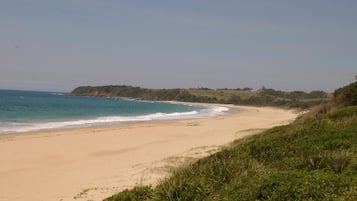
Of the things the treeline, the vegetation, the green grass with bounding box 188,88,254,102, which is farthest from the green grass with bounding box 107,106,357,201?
the green grass with bounding box 188,88,254,102

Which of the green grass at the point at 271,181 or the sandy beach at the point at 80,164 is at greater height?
the green grass at the point at 271,181

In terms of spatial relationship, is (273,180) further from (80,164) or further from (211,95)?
(211,95)

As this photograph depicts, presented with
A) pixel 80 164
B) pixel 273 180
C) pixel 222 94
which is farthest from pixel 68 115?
pixel 222 94

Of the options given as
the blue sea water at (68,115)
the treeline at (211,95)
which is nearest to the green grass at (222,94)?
the treeline at (211,95)

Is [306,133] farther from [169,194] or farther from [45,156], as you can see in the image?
[45,156]

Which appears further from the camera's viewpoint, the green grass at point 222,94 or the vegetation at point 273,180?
the green grass at point 222,94

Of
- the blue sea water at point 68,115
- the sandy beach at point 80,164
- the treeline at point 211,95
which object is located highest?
the treeline at point 211,95

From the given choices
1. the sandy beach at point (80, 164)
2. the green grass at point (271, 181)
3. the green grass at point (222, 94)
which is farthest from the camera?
the green grass at point (222, 94)

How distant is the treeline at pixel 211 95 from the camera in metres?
133

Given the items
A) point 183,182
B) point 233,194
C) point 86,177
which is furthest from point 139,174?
point 233,194

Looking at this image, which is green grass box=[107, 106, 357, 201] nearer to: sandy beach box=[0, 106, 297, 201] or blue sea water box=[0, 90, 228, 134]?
sandy beach box=[0, 106, 297, 201]

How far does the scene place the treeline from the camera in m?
133

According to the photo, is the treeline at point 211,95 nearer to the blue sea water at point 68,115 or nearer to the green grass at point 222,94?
the green grass at point 222,94

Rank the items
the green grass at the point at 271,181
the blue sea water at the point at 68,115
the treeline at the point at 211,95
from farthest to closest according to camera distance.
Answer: the treeline at the point at 211,95 → the blue sea water at the point at 68,115 → the green grass at the point at 271,181
